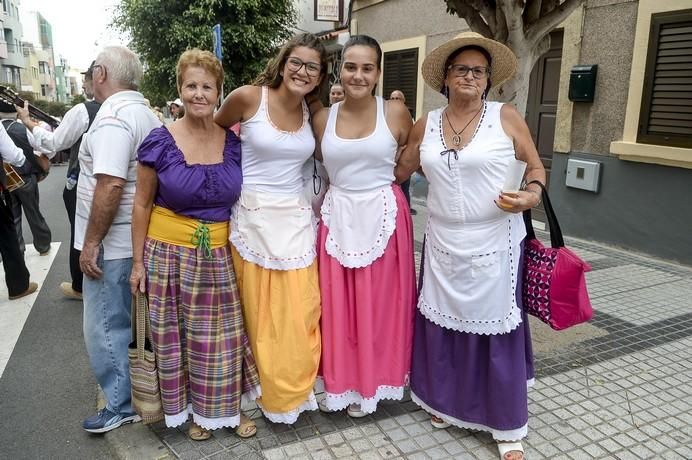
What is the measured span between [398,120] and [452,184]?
0.45 m

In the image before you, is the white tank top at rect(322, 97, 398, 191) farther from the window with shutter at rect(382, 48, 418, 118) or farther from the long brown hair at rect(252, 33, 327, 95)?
the window with shutter at rect(382, 48, 418, 118)

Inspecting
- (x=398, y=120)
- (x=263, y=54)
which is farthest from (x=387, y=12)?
(x=398, y=120)

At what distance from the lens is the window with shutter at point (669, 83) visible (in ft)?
16.9

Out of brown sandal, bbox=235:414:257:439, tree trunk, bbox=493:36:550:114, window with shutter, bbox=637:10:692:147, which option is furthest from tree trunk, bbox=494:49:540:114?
window with shutter, bbox=637:10:692:147

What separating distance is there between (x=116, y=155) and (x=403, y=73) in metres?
7.67

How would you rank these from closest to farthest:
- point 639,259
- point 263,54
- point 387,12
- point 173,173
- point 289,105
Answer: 1. point 173,173
2. point 289,105
3. point 639,259
4. point 387,12
5. point 263,54

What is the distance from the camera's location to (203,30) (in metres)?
13.6

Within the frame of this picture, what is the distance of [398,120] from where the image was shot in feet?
8.57

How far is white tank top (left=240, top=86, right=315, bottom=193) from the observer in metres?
2.48

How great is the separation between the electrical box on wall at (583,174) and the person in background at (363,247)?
4.27 meters

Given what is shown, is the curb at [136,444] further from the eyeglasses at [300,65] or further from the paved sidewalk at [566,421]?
the eyeglasses at [300,65]

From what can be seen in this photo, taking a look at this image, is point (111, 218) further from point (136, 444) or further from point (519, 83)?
point (519, 83)

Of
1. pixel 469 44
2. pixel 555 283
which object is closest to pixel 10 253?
pixel 469 44

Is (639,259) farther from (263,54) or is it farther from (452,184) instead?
(263,54)
